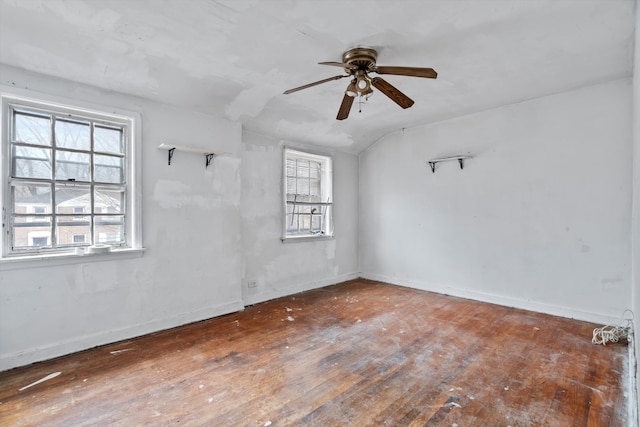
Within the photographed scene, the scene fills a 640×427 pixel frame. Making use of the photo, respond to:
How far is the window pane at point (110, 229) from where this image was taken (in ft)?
9.86

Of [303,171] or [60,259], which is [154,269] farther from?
[303,171]

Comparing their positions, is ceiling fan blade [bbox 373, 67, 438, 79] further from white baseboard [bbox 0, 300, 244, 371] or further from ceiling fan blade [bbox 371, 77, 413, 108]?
white baseboard [bbox 0, 300, 244, 371]

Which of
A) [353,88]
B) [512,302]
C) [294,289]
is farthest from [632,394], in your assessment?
[294,289]

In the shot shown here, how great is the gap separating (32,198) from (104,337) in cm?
142

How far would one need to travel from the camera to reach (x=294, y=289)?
4746mm

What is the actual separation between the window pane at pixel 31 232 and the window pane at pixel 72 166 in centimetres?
41

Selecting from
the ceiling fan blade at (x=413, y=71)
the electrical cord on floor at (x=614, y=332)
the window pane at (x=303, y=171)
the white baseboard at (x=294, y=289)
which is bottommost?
the electrical cord on floor at (x=614, y=332)

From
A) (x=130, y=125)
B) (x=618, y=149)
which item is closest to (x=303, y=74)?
(x=130, y=125)

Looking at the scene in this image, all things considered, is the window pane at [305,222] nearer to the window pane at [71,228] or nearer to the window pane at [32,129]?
the window pane at [71,228]

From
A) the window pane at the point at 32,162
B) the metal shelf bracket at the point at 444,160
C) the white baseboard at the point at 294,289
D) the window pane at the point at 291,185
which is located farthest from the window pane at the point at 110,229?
the metal shelf bracket at the point at 444,160

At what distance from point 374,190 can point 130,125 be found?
3.87 meters

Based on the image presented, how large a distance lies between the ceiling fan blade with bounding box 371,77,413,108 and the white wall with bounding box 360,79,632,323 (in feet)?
7.13

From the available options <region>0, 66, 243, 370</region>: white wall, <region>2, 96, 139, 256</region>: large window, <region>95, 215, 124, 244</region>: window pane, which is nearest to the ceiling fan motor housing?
<region>0, 66, 243, 370</region>: white wall

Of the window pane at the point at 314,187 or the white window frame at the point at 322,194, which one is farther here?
the window pane at the point at 314,187
